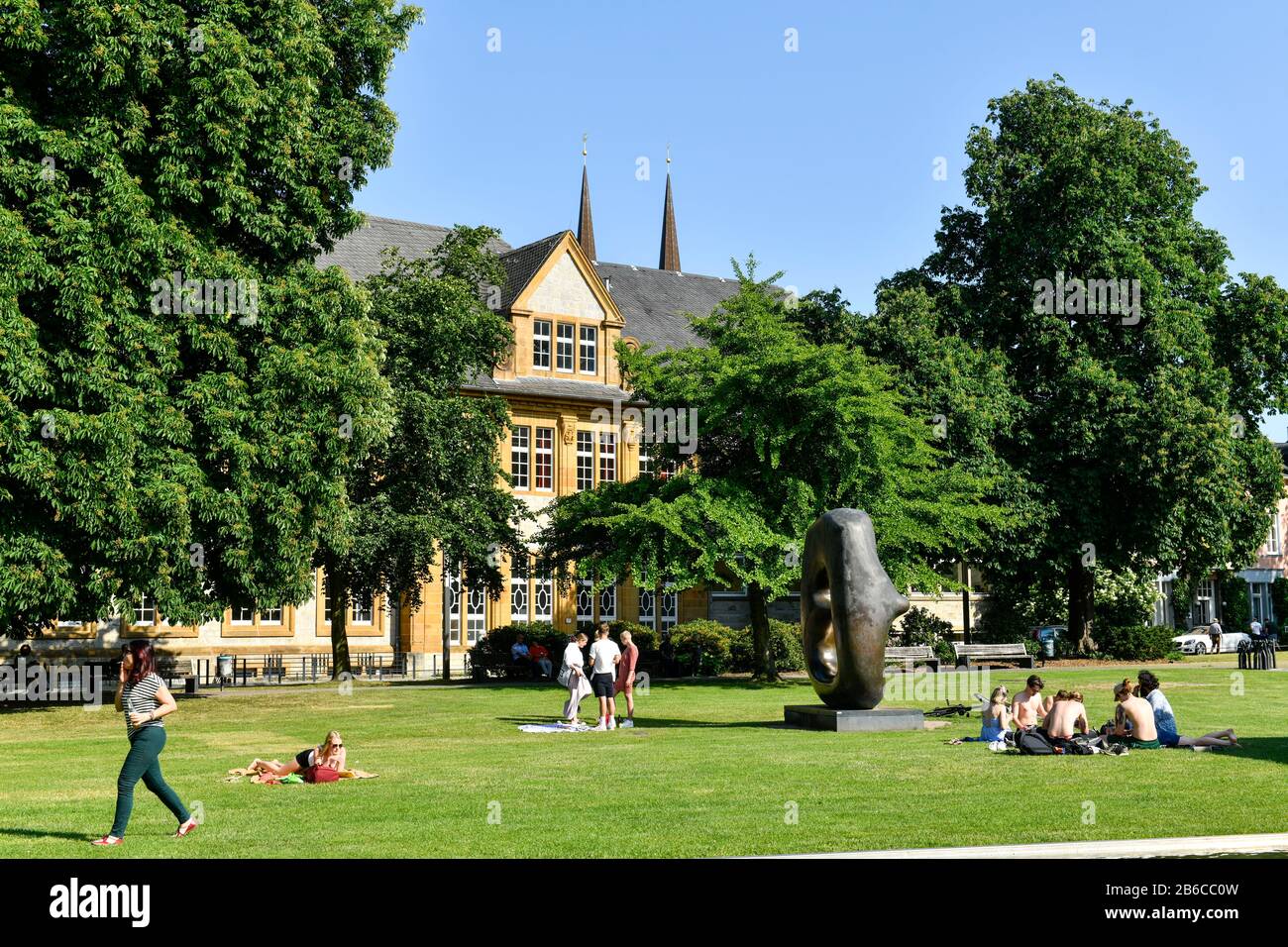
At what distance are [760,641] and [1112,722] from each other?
1769 cm

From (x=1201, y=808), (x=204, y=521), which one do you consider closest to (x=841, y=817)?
(x=1201, y=808)

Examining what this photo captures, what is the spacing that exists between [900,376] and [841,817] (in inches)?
1234

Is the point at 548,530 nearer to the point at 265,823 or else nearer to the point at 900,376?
the point at 900,376

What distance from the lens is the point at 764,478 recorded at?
118 feet

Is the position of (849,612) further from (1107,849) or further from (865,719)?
(1107,849)

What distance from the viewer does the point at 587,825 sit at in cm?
1243

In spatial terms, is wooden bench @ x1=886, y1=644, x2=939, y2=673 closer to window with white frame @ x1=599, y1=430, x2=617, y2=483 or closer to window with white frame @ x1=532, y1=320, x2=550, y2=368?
window with white frame @ x1=599, y1=430, x2=617, y2=483

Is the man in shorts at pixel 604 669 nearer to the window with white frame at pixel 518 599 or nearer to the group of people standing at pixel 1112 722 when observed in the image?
the group of people standing at pixel 1112 722

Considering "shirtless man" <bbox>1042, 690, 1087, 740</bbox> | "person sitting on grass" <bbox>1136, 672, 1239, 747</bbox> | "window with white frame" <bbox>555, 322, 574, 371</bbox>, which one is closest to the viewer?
"shirtless man" <bbox>1042, 690, 1087, 740</bbox>

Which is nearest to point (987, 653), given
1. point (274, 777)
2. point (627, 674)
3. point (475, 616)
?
point (475, 616)

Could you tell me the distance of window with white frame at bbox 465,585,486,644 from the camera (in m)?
50.8

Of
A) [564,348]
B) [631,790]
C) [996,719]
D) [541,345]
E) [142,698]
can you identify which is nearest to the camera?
[142,698]

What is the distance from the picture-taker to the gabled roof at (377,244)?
164 feet
